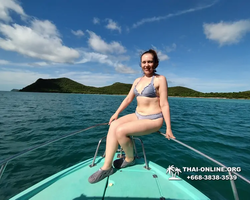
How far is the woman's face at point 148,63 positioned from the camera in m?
2.32

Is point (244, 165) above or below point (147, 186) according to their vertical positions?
below

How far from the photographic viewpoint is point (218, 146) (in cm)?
534

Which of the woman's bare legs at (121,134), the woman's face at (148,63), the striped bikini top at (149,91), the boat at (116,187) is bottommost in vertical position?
the boat at (116,187)

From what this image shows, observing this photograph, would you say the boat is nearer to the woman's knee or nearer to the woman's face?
the woman's knee

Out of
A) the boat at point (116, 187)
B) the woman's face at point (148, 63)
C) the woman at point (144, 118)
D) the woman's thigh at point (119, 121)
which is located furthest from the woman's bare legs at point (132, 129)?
the woman's face at point (148, 63)

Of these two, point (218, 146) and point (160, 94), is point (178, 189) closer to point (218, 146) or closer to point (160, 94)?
point (160, 94)

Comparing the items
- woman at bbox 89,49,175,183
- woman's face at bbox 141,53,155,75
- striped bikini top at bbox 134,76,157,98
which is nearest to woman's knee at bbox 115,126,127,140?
woman at bbox 89,49,175,183

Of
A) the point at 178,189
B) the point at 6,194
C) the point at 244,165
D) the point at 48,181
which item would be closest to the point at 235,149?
the point at 244,165

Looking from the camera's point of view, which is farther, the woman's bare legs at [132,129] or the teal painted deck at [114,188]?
the woman's bare legs at [132,129]

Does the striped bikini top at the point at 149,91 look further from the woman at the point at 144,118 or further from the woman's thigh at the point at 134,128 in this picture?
the woman's thigh at the point at 134,128

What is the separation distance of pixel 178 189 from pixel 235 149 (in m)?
4.89

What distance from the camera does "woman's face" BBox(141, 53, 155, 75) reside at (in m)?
2.32

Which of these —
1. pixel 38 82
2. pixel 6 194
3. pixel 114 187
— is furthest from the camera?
pixel 38 82

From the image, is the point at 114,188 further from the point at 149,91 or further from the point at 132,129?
the point at 149,91
